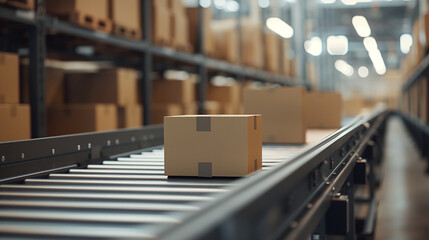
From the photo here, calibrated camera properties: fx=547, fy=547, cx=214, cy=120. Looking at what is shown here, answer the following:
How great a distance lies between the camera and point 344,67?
37.4m

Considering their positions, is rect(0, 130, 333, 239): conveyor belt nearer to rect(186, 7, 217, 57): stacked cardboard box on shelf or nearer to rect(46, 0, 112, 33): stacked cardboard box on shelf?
rect(46, 0, 112, 33): stacked cardboard box on shelf

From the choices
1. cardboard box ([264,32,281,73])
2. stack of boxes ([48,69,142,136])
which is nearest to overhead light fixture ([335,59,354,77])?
cardboard box ([264,32,281,73])

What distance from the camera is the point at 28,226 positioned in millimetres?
1734

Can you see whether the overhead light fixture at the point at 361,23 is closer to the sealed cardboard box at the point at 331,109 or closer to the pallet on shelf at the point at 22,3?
the sealed cardboard box at the point at 331,109

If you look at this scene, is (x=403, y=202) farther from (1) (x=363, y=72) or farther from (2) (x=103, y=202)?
(1) (x=363, y=72)

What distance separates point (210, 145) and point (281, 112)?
194cm

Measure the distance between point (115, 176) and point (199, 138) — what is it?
18.6 inches

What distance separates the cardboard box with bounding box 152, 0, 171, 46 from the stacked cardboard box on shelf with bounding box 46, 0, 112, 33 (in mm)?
1152

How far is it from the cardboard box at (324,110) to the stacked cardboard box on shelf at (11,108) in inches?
134

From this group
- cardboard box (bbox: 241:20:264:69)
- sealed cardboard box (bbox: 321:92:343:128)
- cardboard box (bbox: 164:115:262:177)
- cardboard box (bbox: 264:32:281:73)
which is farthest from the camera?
cardboard box (bbox: 264:32:281:73)

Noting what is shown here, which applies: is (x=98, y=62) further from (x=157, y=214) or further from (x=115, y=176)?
(x=157, y=214)

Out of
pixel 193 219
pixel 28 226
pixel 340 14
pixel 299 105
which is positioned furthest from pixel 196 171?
pixel 340 14

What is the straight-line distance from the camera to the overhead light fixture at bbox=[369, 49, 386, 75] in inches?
1193

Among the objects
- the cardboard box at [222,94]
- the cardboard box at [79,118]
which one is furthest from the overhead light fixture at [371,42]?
the cardboard box at [79,118]
